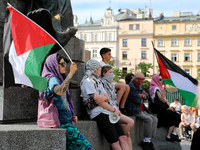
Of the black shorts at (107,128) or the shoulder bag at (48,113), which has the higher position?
the shoulder bag at (48,113)

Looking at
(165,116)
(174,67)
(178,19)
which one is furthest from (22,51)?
(178,19)

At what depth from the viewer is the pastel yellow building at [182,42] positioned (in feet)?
183

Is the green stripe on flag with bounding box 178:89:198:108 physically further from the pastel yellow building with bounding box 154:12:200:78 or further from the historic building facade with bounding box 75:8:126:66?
the historic building facade with bounding box 75:8:126:66

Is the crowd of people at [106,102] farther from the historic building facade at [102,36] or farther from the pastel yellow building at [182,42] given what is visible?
the historic building facade at [102,36]

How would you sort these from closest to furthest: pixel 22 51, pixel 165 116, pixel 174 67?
1. pixel 22 51
2. pixel 174 67
3. pixel 165 116

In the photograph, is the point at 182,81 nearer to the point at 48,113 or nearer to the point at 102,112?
the point at 102,112

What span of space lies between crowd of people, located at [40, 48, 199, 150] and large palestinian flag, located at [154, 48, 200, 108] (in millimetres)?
624

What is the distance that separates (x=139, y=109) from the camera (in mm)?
6277

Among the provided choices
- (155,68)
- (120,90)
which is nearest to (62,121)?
(120,90)

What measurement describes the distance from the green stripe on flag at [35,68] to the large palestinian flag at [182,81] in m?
3.04

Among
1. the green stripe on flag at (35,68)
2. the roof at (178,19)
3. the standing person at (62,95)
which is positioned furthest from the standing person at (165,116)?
the roof at (178,19)

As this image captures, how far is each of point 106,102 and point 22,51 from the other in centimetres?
188

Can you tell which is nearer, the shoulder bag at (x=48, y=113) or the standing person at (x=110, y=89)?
the shoulder bag at (x=48, y=113)

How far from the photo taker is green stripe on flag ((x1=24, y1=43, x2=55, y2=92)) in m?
3.05
